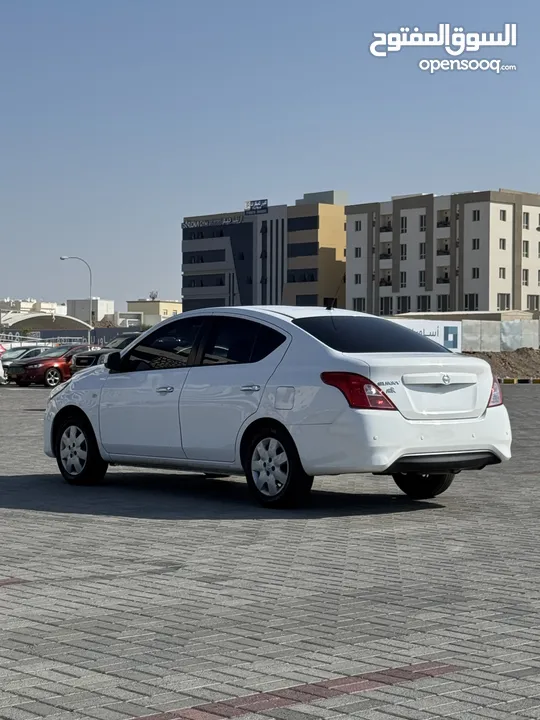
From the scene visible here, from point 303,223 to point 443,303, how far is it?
30386 millimetres

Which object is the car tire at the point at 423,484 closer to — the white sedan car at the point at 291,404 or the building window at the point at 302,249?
the white sedan car at the point at 291,404

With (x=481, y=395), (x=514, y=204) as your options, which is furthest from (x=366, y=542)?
(x=514, y=204)

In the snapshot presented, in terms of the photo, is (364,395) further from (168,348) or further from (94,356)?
(94,356)

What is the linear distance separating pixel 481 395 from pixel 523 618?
15.1 feet

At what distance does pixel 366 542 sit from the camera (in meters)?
8.95

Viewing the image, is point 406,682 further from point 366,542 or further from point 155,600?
point 366,542

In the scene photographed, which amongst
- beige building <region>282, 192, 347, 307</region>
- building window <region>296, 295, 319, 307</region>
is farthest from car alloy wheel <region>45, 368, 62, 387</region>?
building window <region>296, 295, 319, 307</region>

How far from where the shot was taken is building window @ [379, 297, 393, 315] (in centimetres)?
13660

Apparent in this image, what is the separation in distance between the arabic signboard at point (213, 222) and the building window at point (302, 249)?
36.6ft

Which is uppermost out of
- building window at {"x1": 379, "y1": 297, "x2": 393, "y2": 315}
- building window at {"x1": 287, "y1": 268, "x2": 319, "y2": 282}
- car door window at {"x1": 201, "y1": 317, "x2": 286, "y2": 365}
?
building window at {"x1": 287, "y1": 268, "x2": 319, "y2": 282}

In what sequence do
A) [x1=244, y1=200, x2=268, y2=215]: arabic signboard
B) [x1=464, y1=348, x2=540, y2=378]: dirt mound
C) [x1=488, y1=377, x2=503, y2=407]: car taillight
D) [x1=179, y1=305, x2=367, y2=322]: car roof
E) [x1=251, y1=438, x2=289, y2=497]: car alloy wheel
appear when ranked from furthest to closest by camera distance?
[x1=244, y1=200, x2=268, y2=215]: arabic signboard
[x1=464, y1=348, x2=540, y2=378]: dirt mound
[x1=179, y1=305, x2=367, y2=322]: car roof
[x1=488, y1=377, x2=503, y2=407]: car taillight
[x1=251, y1=438, x2=289, y2=497]: car alloy wheel

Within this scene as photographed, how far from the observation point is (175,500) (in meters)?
11.6

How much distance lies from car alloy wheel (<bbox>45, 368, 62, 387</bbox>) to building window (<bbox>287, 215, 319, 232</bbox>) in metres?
109

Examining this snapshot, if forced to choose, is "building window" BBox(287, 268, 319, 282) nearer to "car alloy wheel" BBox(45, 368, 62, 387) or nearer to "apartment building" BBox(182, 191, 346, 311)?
"apartment building" BBox(182, 191, 346, 311)
